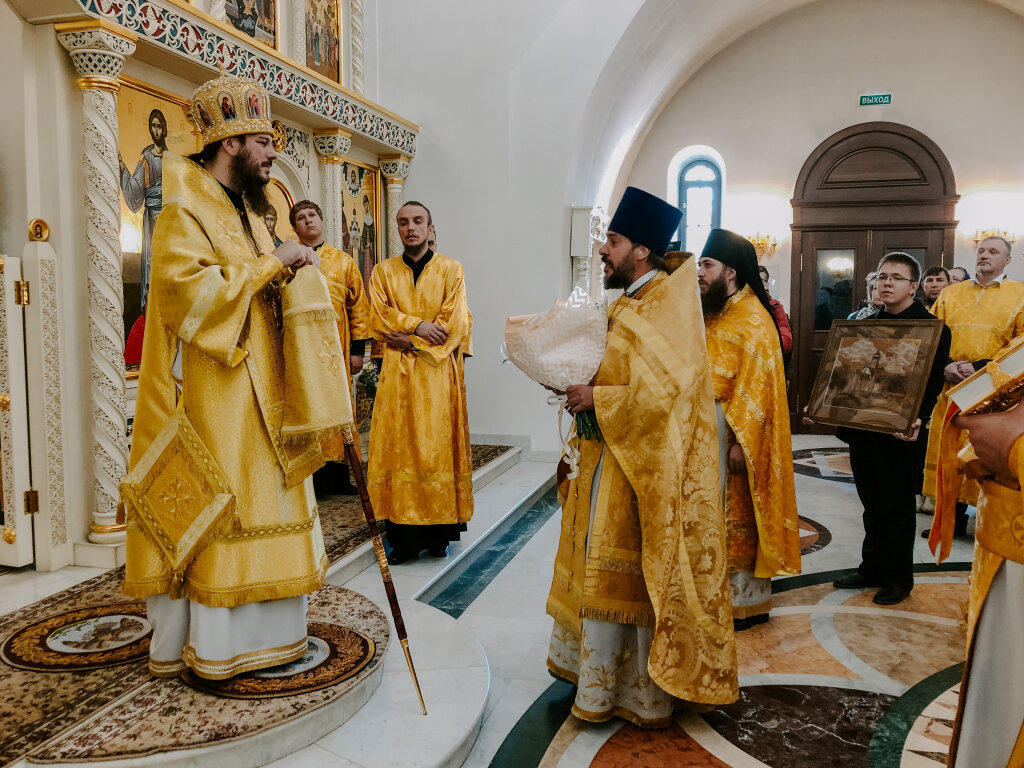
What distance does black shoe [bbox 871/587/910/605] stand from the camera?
4297 millimetres

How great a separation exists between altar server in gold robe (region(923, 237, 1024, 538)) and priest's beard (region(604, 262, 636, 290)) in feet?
11.8

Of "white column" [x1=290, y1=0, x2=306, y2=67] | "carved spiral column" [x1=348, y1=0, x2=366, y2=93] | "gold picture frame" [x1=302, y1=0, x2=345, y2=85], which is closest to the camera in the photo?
"white column" [x1=290, y1=0, x2=306, y2=67]

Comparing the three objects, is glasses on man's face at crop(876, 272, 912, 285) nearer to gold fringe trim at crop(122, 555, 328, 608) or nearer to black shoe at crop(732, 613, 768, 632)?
black shoe at crop(732, 613, 768, 632)

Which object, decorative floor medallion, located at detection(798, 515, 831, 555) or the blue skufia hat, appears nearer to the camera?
the blue skufia hat

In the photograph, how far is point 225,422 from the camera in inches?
105

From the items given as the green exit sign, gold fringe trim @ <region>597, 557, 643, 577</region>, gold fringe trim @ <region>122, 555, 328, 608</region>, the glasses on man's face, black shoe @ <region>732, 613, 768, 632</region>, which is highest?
the green exit sign

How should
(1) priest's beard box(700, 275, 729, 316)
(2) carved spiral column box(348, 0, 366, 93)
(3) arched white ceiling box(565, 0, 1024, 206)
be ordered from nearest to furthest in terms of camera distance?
(1) priest's beard box(700, 275, 729, 316) < (2) carved spiral column box(348, 0, 366, 93) < (3) arched white ceiling box(565, 0, 1024, 206)

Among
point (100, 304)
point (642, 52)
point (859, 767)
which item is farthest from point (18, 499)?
point (642, 52)

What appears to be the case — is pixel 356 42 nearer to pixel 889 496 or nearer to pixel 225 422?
pixel 225 422

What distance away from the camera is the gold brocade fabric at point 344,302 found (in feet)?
18.4

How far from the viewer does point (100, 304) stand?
4.36 meters

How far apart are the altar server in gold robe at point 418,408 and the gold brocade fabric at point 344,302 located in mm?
589

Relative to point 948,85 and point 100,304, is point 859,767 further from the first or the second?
point 948,85

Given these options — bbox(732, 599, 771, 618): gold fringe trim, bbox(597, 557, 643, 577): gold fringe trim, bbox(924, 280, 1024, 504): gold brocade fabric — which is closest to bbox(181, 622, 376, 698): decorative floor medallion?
bbox(597, 557, 643, 577): gold fringe trim
